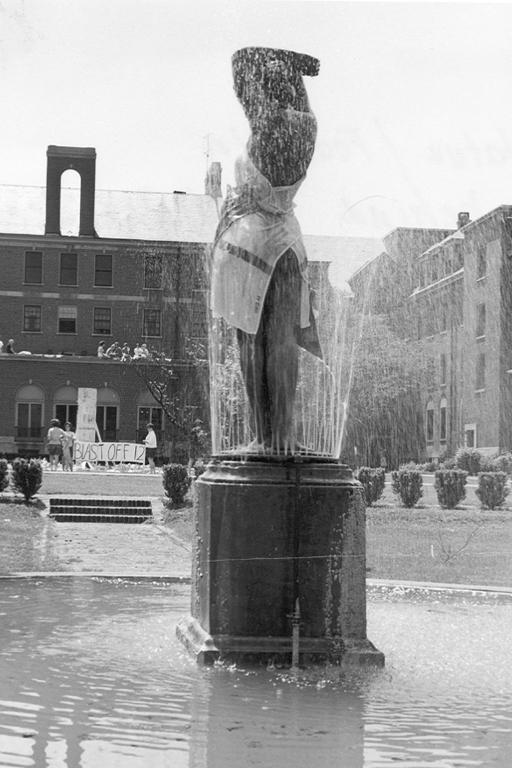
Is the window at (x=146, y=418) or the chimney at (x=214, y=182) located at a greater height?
the chimney at (x=214, y=182)

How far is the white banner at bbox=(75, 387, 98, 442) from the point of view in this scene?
1682 inches

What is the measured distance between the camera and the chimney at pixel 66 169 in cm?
5156

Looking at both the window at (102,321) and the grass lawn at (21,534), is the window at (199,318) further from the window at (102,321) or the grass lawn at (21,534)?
the grass lawn at (21,534)

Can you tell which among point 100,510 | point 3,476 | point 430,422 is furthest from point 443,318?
point 100,510

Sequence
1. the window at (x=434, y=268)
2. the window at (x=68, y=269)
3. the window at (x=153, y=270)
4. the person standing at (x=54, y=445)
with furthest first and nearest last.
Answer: the window at (x=68, y=269), the window at (x=153, y=270), the window at (x=434, y=268), the person standing at (x=54, y=445)

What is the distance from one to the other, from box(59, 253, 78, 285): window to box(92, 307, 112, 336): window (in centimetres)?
181

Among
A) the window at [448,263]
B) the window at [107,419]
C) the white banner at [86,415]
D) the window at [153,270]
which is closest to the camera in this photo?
the white banner at [86,415]

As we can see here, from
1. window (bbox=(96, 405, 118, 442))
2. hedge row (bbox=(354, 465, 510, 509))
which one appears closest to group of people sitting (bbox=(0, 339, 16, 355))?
window (bbox=(96, 405, 118, 442))

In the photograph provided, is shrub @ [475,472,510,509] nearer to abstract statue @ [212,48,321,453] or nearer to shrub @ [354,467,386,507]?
shrub @ [354,467,386,507]

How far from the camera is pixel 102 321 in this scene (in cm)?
5281

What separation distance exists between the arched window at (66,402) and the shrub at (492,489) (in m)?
31.3

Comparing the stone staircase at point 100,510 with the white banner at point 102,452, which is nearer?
the stone staircase at point 100,510

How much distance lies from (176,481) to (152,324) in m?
31.0

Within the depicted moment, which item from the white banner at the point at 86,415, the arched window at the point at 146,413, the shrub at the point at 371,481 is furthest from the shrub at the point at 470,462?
the arched window at the point at 146,413
